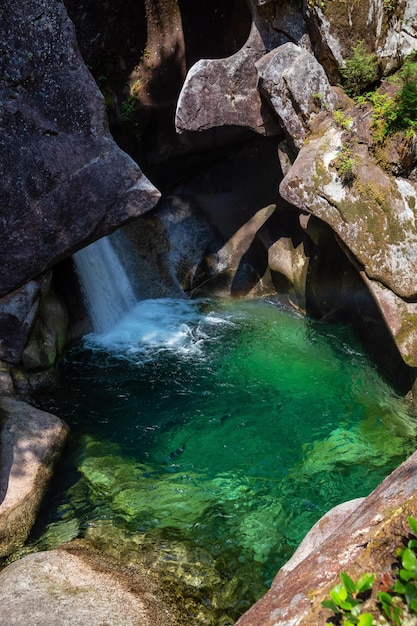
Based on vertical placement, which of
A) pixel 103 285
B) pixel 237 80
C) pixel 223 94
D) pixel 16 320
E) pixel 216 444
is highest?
pixel 237 80

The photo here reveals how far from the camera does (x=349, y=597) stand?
8.11ft

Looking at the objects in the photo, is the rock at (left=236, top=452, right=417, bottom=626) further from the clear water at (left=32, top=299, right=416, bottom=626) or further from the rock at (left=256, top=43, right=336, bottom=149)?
the rock at (left=256, top=43, right=336, bottom=149)

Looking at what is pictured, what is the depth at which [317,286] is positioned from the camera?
11062 mm

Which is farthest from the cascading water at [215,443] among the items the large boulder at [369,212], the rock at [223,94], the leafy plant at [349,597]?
the rock at [223,94]

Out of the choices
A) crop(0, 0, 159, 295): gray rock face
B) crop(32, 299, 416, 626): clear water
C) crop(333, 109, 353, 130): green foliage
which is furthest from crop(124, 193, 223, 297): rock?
crop(333, 109, 353, 130): green foliage

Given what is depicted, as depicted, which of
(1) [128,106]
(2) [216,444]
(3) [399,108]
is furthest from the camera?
(1) [128,106]

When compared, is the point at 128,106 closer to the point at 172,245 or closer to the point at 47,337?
the point at 172,245

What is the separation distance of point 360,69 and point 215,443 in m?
6.57

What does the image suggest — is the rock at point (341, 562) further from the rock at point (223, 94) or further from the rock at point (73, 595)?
the rock at point (223, 94)

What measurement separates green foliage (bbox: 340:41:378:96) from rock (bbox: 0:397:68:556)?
7.34 metres

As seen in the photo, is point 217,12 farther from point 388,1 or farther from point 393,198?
point 393,198

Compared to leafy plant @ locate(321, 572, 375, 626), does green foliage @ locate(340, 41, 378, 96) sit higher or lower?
higher

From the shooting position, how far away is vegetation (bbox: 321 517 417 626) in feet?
7.77

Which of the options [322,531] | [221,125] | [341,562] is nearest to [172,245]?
[221,125]
